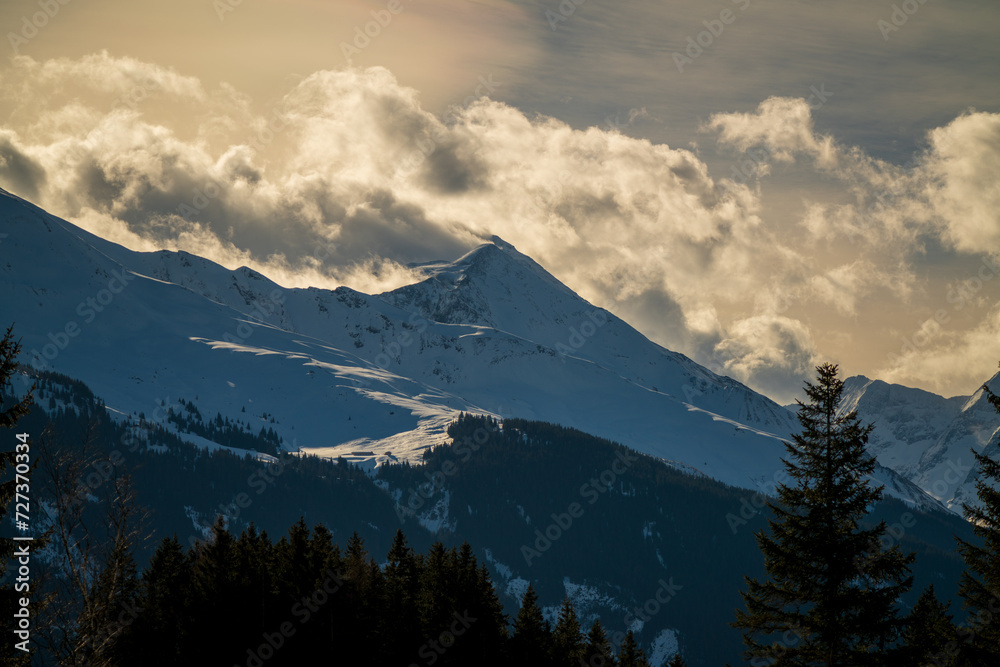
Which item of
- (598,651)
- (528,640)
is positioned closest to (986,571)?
(528,640)

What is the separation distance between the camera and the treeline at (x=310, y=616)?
48406 mm

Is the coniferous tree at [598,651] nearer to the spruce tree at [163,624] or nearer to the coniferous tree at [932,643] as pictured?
the spruce tree at [163,624]

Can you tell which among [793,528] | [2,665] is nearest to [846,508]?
[793,528]

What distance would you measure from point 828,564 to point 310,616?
106 feet

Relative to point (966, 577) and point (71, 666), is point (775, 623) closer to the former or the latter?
point (966, 577)

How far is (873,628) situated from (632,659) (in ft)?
126

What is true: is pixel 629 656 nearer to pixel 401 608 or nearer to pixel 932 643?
pixel 401 608

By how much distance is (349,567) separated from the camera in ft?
177

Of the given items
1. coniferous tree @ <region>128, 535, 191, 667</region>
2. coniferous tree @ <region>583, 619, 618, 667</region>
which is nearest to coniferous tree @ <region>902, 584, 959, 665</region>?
coniferous tree @ <region>583, 619, 618, 667</region>

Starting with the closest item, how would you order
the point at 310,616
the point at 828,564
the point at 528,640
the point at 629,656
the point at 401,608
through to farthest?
the point at 828,564
the point at 310,616
the point at 401,608
the point at 528,640
the point at 629,656

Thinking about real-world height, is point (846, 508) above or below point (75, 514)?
above

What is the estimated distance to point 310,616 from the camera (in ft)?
163

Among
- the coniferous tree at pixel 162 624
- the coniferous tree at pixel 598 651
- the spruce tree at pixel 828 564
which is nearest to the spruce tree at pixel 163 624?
the coniferous tree at pixel 162 624

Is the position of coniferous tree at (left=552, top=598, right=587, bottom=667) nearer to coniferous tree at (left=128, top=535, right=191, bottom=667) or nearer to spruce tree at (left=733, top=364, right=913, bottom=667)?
coniferous tree at (left=128, top=535, right=191, bottom=667)
